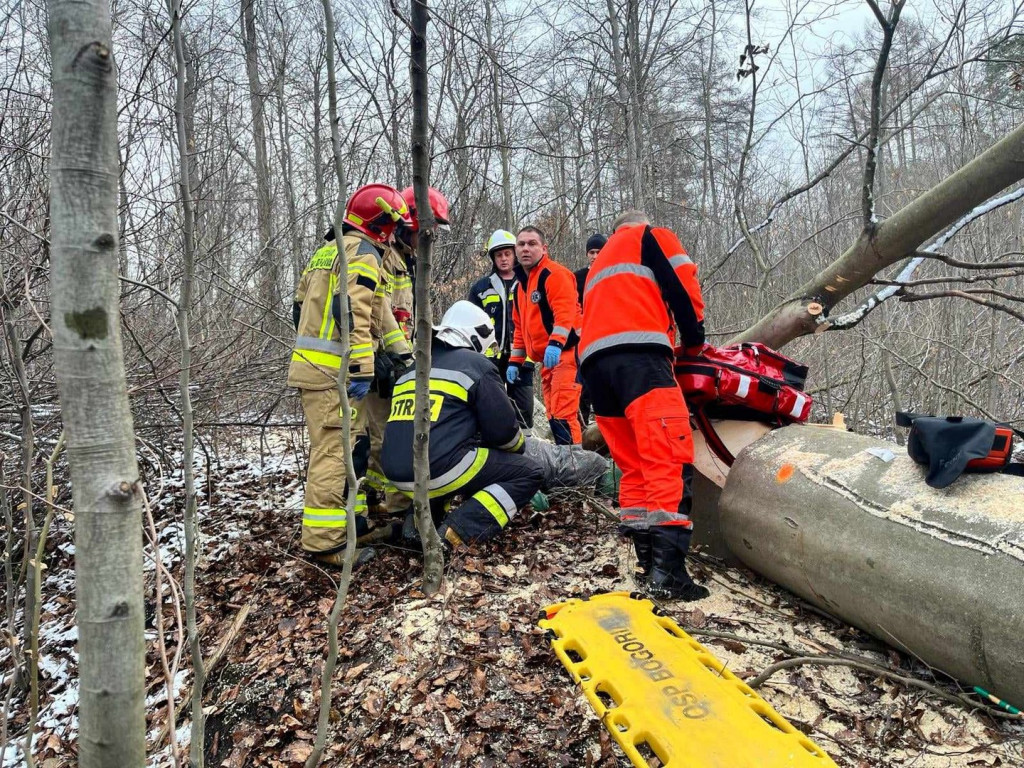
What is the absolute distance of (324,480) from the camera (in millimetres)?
3678

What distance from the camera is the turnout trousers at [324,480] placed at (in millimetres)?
3643

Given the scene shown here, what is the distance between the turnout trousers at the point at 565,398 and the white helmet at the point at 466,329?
4.99ft

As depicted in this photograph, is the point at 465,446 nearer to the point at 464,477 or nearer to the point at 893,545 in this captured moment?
the point at 464,477

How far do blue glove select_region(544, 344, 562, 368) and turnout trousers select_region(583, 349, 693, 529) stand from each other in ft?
6.79

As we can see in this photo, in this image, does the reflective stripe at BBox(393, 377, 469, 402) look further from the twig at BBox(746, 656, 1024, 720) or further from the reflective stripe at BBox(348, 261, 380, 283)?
the twig at BBox(746, 656, 1024, 720)

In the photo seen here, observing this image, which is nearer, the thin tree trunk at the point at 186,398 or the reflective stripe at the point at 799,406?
the thin tree trunk at the point at 186,398

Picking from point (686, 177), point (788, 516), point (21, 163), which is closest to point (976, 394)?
point (788, 516)

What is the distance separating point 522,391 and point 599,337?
2.79 metres

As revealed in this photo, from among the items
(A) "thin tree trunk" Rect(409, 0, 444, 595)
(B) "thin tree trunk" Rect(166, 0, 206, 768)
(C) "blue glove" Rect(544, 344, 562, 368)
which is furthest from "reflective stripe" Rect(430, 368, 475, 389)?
(B) "thin tree trunk" Rect(166, 0, 206, 768)

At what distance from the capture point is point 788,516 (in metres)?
2.80

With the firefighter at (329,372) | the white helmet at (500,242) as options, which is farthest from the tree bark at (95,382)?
the white helmet at (500,242)

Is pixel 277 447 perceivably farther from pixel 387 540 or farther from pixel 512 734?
pixel 512 734

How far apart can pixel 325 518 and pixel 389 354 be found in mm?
1213

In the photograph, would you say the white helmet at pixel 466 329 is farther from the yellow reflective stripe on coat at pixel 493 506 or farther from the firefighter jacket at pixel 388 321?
the yellow reflective stripe on coat at pixel 493 506
